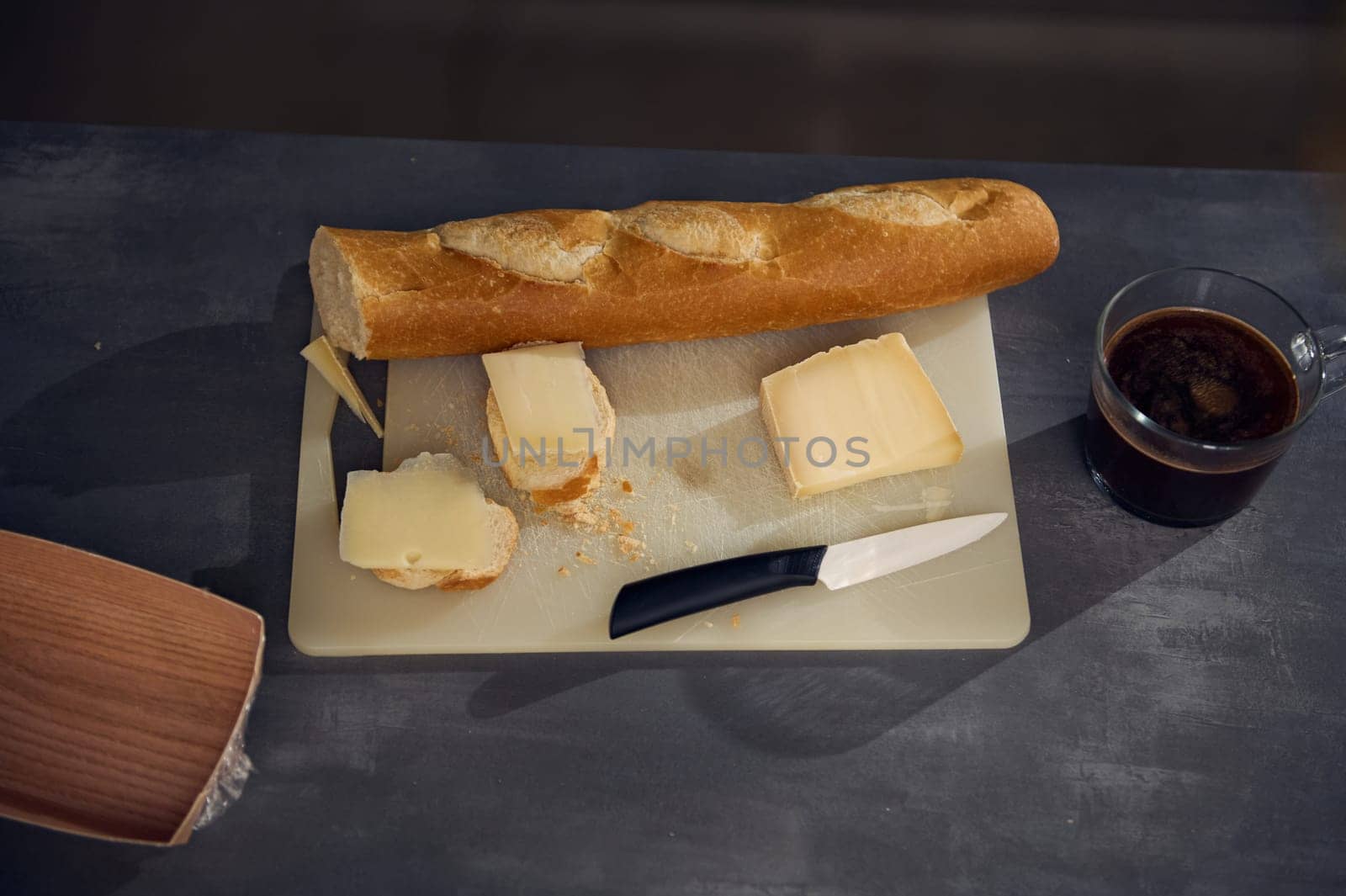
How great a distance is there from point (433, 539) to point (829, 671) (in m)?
0.70

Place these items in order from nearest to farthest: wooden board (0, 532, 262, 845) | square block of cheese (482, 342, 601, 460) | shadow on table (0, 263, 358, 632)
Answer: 1. wooden board (0, 532, 262, 845)
2. square block of cheese (482, 342, 601, 460)
3. shadow on table (0, 263, 358, 632)

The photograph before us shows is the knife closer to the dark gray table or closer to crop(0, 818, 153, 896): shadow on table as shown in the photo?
the dark gray table

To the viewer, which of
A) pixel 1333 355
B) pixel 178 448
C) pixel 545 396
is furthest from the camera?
pixel 178 448

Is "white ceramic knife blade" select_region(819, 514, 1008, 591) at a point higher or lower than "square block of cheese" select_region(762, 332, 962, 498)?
lower

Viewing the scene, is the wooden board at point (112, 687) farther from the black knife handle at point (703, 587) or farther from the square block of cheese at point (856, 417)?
the square block of cheese at point (856, 417)

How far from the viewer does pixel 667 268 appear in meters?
1.96

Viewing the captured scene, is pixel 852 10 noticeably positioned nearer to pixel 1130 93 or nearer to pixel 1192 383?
pixel 1130 93

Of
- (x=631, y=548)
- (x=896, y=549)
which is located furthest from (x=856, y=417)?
(x=631, y=548)

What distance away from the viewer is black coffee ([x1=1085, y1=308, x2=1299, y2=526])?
6.01 ft

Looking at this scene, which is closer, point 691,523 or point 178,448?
point 691,523

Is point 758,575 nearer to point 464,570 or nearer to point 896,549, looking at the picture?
point 896,549

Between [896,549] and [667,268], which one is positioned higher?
[667,268]

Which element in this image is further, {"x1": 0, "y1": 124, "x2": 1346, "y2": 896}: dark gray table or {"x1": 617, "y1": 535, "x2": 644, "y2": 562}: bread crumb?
{"x1": 617, "y1": 535, "x2": 644, "y2": 562}: bread crumb

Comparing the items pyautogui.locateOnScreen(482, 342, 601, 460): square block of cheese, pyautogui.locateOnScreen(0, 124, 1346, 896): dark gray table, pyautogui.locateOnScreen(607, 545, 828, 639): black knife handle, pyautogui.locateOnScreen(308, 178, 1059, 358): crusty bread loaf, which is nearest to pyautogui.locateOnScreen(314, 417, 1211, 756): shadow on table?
pyautogui.locateOnScreen(0, 124, 1346, 896): dark gray table
